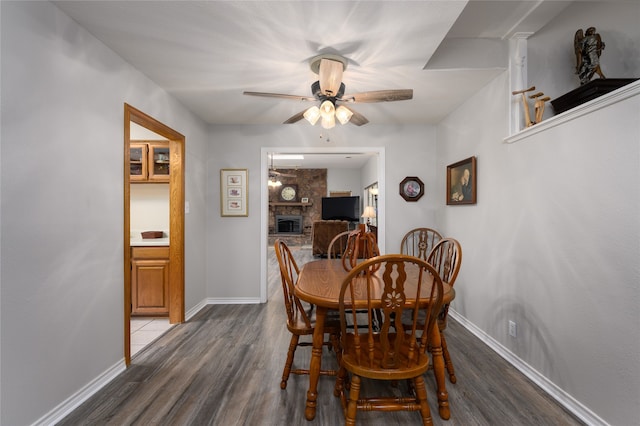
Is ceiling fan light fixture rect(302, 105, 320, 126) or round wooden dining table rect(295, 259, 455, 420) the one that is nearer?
round wooden dining table rect(295, 259, 455, 420)

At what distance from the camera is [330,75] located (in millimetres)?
1888

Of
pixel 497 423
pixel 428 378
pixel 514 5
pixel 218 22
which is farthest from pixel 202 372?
pixel 514 5

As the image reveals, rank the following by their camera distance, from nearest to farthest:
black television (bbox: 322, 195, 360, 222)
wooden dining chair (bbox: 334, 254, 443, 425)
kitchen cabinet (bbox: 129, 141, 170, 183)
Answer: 1. wooden dining chair (bbox: 334, 254, 443, 425)
2. kitchen cabinet (bbox: 129, 141, 170, 183)
3. black television (bbox: 322, 195, 360, 222)

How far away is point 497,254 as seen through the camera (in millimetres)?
2406

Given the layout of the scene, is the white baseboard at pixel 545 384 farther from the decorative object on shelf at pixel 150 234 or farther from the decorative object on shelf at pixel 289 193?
the decorative object on shelf at pixel 289 193

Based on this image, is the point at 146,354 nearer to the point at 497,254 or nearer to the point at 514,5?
the point at 497,254

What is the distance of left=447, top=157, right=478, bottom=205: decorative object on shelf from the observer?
2756 millimetres

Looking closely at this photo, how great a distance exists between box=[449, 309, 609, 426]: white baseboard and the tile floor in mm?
3020

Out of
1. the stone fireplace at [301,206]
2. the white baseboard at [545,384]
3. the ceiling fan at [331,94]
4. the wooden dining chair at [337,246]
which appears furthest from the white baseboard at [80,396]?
the stone fireplace at [301,206]

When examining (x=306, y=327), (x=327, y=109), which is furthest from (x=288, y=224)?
(x=306, y=327)

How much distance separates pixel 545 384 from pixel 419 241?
186 cm

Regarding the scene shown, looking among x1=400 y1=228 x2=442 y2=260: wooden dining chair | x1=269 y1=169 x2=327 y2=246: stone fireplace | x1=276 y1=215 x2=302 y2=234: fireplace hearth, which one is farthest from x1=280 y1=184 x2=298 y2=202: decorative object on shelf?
x1=400 y1=228 x2=442 y2=260: wooden dining chair

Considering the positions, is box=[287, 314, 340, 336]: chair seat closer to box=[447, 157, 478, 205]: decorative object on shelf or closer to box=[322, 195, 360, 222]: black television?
box=[447, 157, 478, 205]: decorative object on shelf

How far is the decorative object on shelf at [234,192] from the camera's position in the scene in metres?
3.62
